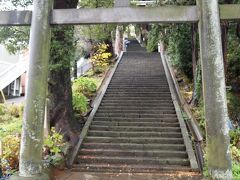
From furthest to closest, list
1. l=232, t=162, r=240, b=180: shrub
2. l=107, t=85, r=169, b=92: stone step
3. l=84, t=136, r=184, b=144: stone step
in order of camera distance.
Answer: l=107, t=85, r=169, b=92: stone step
l=84, t=136, r=184, b=144: stone step
l=232, t=162, r=240, b=180: shrub

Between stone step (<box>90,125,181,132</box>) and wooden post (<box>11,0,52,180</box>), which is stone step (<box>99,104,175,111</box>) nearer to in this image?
stone step (<box>90,125,181,132</box>)

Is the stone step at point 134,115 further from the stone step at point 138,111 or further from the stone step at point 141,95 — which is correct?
the stone step at point 141,95

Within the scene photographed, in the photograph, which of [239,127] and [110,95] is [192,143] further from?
[110,95]

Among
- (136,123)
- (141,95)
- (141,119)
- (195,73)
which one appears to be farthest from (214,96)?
(141,95)

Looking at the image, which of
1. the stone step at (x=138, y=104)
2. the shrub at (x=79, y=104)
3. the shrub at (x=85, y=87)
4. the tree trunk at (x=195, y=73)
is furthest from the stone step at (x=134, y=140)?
the shrub at (x=85, y=87)

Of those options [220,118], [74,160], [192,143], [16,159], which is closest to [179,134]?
[192,143]

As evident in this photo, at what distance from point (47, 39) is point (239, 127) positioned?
7365mm

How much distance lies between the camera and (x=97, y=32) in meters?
21.6

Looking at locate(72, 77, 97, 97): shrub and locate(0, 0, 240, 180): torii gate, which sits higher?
locate(0, 0, 240, 180): torii gate

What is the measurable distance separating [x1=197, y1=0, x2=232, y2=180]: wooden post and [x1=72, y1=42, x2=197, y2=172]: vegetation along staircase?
2.63 metres

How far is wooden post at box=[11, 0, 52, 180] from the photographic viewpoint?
7.80m

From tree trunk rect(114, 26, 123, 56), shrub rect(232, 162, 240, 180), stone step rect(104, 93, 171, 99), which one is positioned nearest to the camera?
shrub rect(232, 162, 240, 180)

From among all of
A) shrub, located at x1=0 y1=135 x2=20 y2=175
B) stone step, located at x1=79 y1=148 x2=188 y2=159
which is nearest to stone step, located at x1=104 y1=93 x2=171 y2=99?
stone step, located at x1=79 y1=148 x2=188 y2=159

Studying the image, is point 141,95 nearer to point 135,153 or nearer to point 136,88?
point 136,88
